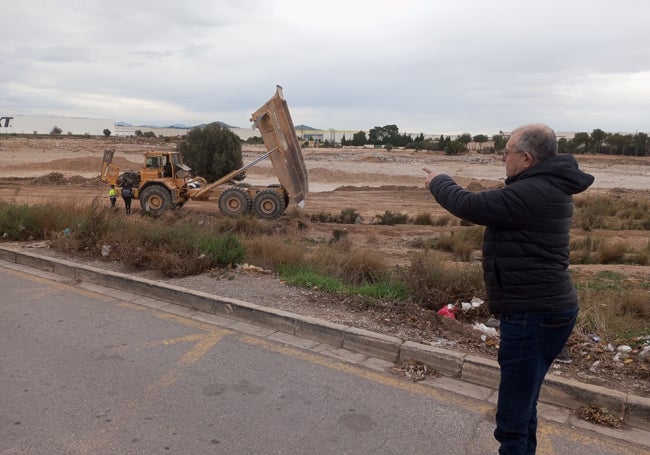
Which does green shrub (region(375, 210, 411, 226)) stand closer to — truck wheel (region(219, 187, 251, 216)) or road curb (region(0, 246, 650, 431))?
truck wheel (region(219, 187, 251, 216))

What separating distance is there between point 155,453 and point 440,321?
338cm

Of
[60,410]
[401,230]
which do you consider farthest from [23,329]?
[401,230]

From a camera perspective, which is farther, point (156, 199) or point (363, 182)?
point (363, 182)

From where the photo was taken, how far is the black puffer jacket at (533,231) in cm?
285

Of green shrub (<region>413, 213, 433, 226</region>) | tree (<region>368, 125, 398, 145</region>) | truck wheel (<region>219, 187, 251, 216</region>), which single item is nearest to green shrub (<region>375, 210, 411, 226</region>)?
green shrub (<region>413, 213, 433, 226</region>)

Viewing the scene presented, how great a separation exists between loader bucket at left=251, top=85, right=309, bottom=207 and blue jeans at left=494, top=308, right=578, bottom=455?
13.7m

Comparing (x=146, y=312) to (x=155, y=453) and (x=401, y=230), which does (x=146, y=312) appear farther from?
(x=401, y=230)

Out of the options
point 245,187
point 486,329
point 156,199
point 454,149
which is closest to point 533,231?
point 486,329

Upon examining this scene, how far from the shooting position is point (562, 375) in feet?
15.2

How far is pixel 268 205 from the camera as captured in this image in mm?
18047

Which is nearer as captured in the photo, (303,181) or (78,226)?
(78,226)

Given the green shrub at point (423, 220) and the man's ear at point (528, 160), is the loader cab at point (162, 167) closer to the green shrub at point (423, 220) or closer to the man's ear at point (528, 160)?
the green shrub at point (423, 220)

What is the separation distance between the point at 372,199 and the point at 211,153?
9.30 m

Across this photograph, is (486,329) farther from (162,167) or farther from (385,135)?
(385,135)
